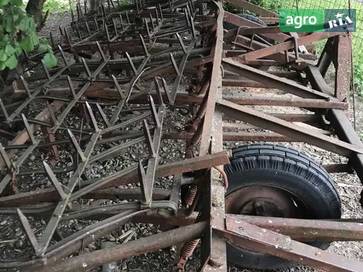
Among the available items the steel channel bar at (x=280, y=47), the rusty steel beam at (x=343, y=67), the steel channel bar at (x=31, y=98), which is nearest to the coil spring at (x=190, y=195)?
the steel channel bar at (x=31, y=98)

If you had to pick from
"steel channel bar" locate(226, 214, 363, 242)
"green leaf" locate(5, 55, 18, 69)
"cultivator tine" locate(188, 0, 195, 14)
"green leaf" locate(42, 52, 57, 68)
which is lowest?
"steel channel bar" locate(226, 214, 363, 242)

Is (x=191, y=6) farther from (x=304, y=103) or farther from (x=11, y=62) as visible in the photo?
(x=11, y=62)

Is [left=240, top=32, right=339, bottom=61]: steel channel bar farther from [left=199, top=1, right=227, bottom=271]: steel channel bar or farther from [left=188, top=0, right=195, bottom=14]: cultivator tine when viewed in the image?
[left=188, top=0, right=195, bottom=14]: cultivator tine

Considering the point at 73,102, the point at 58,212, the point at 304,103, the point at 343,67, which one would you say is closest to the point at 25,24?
the point at 73,102

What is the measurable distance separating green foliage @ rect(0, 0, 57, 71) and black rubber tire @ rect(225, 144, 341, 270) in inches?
64.5

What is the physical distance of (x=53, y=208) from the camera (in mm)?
2006

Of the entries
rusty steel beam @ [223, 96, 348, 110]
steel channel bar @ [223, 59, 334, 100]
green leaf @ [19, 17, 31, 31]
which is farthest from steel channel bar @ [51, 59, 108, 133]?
rusty steel beam @ [223, 96, 348, 110]

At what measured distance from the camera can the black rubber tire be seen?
8.50 ft

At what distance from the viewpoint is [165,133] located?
3045 millimetres

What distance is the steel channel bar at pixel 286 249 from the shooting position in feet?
6.10

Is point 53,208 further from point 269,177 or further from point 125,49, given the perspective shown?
point 125,49

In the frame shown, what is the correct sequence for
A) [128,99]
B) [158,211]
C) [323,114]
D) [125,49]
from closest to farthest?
[158,211] < [128,99] < [323,114] < [125,49]

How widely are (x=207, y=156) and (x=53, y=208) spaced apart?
2.38 feet

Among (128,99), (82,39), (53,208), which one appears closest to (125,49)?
(82,39)
